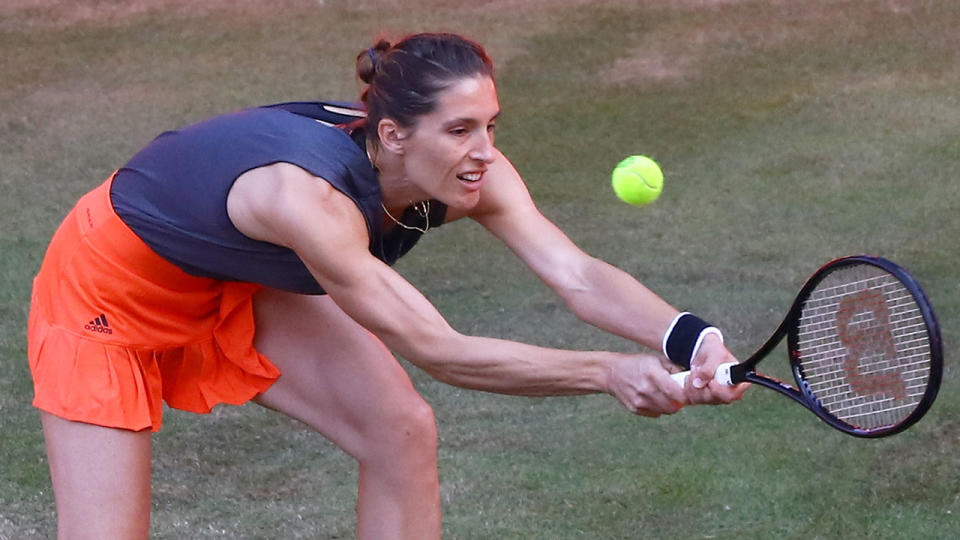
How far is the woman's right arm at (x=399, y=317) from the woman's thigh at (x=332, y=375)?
47cm

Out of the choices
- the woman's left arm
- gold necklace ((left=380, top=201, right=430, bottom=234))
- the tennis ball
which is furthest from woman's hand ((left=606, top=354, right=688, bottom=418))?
the tennis ball

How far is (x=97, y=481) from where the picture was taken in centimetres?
324

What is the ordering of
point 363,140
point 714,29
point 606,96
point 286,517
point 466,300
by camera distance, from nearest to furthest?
point 363,140 < point 286,517 < point 466,300 < point 606,96 < point 714,29

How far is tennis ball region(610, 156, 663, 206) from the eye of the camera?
17.9 ft

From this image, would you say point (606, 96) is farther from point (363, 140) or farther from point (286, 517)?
point (363, 140)

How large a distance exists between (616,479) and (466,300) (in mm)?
1894

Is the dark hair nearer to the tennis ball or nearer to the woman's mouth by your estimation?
the woman's mouth

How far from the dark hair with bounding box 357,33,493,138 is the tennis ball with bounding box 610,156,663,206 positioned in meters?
2.28

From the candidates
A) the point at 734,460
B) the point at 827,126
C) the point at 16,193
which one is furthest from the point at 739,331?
the point at 16,193

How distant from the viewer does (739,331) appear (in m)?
6.07

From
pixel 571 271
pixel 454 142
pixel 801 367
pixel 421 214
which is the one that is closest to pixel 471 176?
pixel 454 142

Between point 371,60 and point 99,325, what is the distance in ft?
2.89

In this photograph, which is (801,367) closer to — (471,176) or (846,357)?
(846,357)

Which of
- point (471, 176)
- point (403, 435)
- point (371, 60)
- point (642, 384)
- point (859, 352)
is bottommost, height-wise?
point (403, 435)
